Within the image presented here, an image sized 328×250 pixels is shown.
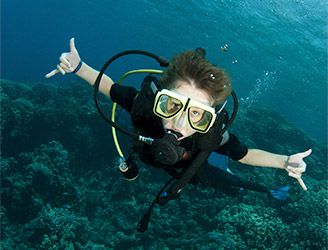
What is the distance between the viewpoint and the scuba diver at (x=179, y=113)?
131 inches

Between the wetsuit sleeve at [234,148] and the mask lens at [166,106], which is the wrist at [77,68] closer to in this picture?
the mask lens at [166,106]

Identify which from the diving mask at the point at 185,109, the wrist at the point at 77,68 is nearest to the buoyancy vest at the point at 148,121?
the diving mask at the point at 185,109

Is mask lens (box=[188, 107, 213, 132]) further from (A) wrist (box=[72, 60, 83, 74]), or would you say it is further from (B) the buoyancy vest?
(A) wrist (box=[72, 60, 83, 74])

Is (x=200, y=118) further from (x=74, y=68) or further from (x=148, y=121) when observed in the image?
(x=74, y=68)

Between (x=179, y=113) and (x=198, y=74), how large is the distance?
1.56 ft

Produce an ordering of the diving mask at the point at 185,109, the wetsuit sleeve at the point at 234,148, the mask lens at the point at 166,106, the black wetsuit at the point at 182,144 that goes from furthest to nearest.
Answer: the wetsuit sleeve at the point at 234,148 → the black wetsuit at the point at 182,144 → the mask lens at the point at 166,106 → the diving mask at the point at 185,109

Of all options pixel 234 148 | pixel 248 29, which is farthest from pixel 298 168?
pixel 248 29

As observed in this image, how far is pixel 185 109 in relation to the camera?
3270 mm

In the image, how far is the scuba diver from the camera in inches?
131

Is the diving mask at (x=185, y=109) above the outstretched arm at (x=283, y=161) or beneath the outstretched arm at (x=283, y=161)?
above

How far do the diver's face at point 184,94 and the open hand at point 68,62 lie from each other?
135cm

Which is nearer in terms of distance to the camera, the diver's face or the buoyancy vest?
the diver's face

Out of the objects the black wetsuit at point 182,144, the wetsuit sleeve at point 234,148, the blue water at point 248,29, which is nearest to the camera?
the black wetsuit at point 182,144

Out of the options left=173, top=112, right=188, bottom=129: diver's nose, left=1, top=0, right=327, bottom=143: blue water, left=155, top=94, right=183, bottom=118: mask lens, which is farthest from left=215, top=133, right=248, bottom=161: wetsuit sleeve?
left=1, top=0, right=327, bottom=143: blue water
